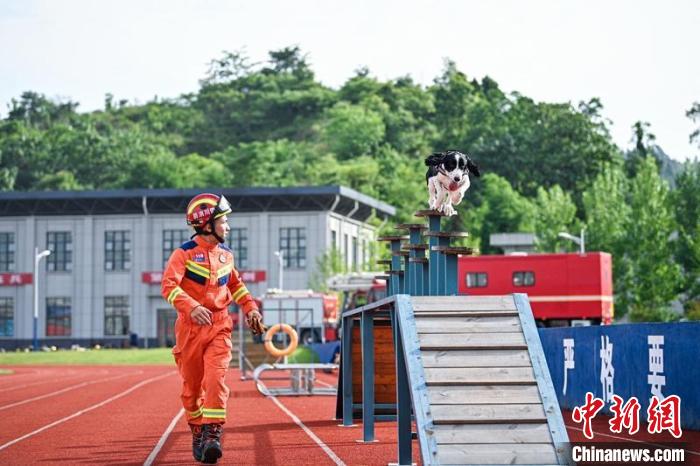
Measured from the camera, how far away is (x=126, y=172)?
13175cm

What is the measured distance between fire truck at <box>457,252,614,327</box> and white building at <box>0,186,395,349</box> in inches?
1218

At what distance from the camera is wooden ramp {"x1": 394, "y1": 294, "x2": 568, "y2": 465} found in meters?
9.91

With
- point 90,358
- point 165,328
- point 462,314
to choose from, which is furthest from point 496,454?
point 165,328

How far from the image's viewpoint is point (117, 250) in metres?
88.2

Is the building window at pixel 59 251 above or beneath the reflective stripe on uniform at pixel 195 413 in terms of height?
above

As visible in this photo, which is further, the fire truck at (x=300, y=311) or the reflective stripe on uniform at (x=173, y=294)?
the fire truck at (x=300, y=311)

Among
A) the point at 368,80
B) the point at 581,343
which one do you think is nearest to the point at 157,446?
the point at 581,343

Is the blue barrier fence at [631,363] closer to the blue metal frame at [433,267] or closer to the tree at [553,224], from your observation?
the blue metal frame at [433,267]

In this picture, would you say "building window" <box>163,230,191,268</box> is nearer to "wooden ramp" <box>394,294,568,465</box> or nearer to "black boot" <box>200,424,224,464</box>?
"black boot" <box>200,424,224,464</box>

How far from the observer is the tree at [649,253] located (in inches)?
2557

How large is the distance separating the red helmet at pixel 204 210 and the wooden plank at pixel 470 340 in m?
2.87

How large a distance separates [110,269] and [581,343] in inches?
2669

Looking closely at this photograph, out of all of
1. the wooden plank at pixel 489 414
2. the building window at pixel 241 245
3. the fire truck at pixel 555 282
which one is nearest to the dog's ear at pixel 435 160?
the wooden plank at pixel 489 414

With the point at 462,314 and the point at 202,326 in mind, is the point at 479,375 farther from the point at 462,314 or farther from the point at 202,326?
the point at 202,326
